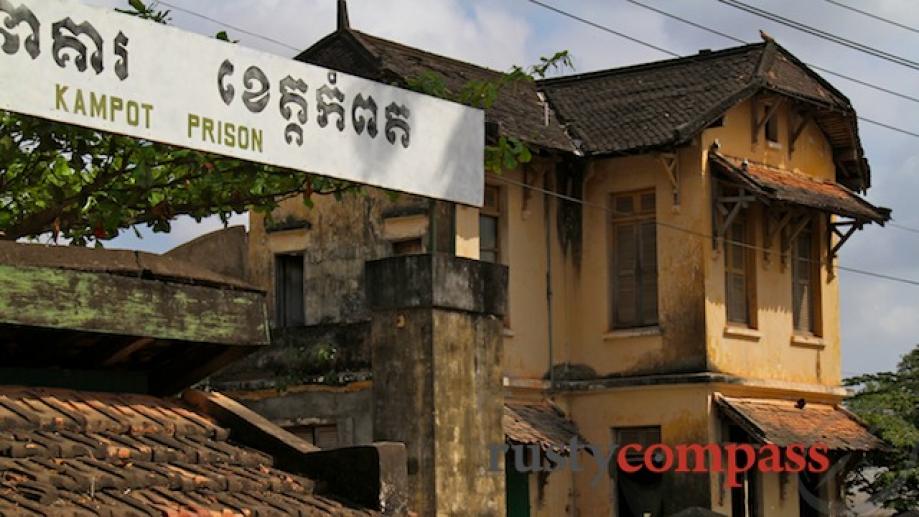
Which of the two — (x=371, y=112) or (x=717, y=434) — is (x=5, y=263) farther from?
(x=717, y=434)

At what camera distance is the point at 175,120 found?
965 cm

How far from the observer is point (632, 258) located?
2353cm

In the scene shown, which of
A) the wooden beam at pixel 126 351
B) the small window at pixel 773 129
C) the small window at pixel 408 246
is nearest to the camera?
the wooden beam at pixel 126 351

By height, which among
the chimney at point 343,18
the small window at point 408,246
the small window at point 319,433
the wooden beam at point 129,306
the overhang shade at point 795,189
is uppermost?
the chimney at point 343,18

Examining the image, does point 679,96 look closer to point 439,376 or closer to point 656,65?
point 656,65

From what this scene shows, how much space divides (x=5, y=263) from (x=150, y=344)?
4.16 ft

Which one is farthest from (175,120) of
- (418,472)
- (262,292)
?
(418,472)

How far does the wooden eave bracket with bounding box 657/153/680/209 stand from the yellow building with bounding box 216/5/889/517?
3cm

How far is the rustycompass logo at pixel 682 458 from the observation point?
22562 millimetres

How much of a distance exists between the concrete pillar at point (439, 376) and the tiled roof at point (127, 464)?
1.72 meters

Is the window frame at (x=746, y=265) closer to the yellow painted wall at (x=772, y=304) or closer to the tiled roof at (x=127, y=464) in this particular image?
the yellow painted wall at (x=772, y=304)

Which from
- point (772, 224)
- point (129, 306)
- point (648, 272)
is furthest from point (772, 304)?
point (129, 306)

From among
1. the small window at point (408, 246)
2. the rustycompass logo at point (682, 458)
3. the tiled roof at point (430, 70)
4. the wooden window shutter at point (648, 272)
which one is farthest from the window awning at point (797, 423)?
the small window at point (408, 246)

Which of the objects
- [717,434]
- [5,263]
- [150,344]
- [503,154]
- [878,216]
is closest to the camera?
[5,263]
